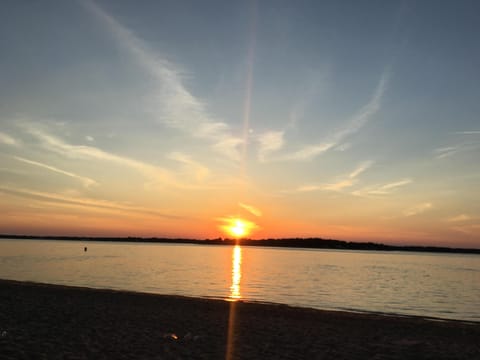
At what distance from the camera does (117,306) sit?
89.7 ft

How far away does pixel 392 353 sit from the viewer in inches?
679

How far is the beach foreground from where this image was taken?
15.2 meters

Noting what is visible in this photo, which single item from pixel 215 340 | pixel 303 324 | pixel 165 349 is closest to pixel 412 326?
pixel 303 324

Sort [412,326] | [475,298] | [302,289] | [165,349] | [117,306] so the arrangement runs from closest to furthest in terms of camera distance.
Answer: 1. [165,349]
2. [412,326]
3. [117,306]
4. [475,298]
5. [302,289]

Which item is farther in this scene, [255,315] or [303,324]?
[255,315]

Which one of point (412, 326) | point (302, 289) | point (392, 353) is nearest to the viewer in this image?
point (392, 353)

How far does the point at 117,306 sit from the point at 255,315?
916 centimetres

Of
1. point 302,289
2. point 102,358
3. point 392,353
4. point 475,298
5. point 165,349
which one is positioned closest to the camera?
point 102,358

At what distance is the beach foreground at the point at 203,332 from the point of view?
15.2 m

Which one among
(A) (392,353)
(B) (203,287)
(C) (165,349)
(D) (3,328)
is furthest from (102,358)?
(B) (203,287)

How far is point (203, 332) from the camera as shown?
63.6 feet

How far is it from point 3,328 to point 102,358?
6.96 metres

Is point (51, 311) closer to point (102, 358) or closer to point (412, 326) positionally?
point (102, 358)

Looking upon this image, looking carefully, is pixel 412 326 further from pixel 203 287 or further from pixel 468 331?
pixel 203 287
